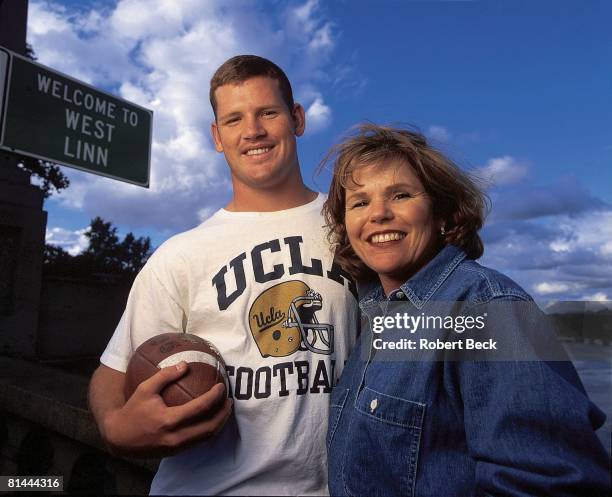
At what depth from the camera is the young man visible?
197 cm

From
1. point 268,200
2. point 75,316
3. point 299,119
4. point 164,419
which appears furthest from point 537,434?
point 75,316

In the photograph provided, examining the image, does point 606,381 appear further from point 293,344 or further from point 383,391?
point 293,344

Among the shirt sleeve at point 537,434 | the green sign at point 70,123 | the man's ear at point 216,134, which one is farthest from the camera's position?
the green sign at point 70,123

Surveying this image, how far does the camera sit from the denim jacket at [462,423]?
1.31 metres

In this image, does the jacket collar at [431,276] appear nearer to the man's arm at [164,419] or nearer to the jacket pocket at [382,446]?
the jacket pocket at [382,446]

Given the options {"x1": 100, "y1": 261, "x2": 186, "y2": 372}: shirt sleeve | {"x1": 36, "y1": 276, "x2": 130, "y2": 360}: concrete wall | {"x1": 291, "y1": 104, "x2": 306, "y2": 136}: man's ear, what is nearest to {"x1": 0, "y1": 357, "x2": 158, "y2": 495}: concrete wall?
{"x1": 100, "y1": 261, "x2": 186, "y2": 372}: shirt sleeve

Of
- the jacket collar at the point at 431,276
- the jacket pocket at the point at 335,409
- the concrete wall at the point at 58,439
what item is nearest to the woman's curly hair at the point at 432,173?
the jacket collar at the point at 431,276

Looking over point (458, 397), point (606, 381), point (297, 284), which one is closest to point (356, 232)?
point (297, 284)

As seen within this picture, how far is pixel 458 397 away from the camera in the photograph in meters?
1.52

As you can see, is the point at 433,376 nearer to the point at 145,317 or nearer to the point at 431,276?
the point at 431,276

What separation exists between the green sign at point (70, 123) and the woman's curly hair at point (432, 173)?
2.76 meters

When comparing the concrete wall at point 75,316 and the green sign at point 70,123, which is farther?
the concrete wall at point 75,316

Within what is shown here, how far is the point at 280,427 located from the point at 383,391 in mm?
516

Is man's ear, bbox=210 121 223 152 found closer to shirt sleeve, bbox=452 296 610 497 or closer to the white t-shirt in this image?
the white t-shirt
